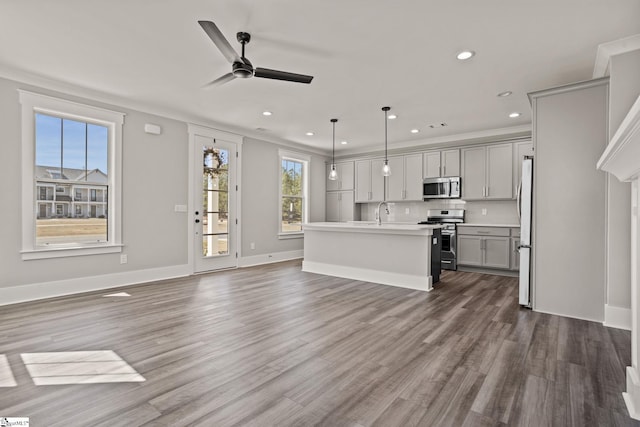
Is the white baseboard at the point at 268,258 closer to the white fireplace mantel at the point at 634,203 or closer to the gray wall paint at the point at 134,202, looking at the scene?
the gray wall paint at the point at 134,202

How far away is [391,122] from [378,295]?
2990 millimetres

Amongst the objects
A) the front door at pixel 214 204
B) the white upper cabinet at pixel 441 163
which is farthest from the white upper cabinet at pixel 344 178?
the front door at pixel 214 204

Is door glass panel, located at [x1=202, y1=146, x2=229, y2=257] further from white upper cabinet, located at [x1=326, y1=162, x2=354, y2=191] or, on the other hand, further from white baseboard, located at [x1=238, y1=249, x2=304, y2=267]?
white upper cabinet, located at [x1=326, y1=162, x2=354, y2=191]

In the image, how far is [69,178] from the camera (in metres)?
4.19

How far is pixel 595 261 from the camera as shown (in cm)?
328

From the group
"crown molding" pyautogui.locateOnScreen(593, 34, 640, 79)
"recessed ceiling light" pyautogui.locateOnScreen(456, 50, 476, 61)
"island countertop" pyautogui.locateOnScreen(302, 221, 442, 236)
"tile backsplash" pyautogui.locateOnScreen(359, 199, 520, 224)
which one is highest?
"recessed ceiling light" pyautogui.locateOnScreen(456, 50, 476, 61)

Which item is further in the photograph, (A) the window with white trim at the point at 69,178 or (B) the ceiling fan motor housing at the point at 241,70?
(A) the window with white trim at the point at 69,178

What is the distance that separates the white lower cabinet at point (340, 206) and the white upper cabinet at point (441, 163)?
1.93 meters

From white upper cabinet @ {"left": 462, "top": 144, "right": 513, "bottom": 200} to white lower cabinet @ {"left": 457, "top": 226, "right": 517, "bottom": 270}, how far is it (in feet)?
2.24

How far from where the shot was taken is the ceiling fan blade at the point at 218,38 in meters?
2.26

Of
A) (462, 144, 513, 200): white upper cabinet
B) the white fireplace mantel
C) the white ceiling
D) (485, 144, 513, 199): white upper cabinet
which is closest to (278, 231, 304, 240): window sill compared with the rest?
the white ceiling

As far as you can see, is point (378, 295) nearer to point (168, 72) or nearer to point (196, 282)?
point (196, 282)

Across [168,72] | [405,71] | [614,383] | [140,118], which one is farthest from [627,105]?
[140,118]

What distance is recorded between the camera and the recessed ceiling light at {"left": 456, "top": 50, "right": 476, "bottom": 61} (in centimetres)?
309
